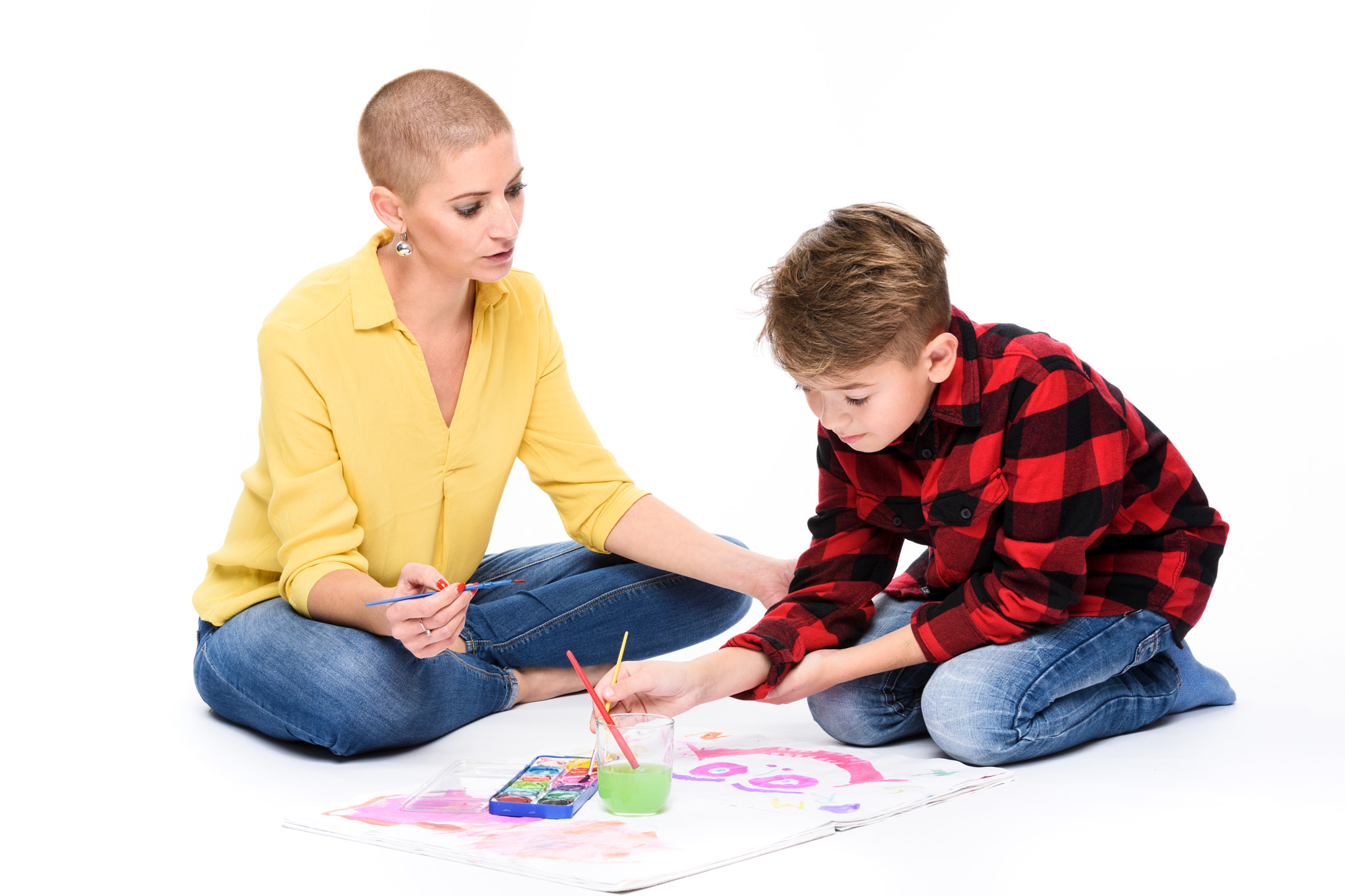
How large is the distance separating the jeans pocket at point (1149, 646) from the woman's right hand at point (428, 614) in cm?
114

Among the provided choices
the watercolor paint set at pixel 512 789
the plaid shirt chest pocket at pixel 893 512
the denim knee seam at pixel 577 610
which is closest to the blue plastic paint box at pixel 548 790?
the watercolor paint set at pixel 512 789

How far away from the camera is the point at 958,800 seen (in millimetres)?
1860

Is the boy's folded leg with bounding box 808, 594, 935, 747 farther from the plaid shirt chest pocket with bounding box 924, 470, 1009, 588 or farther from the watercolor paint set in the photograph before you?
the watercolor paint set

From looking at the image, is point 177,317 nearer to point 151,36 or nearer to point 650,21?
point 151,36

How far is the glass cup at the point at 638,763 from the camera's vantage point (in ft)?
5.78

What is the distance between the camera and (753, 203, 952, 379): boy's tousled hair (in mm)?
1891

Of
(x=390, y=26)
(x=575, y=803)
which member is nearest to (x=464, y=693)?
(x=575, y=803)

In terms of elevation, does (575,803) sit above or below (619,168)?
below

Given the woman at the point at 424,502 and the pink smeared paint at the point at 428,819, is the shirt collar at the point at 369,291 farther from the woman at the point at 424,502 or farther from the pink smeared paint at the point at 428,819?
the pink smeared paint at the point at 428,819

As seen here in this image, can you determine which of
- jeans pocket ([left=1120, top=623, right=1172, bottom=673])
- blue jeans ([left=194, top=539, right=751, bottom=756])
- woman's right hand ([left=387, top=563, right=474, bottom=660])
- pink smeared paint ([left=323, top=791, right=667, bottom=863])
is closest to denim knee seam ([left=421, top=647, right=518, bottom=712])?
blue jeans ([left=194, top=539, right=751, bottom=756])

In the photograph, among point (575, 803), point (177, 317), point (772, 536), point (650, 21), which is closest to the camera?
point (575, 803)

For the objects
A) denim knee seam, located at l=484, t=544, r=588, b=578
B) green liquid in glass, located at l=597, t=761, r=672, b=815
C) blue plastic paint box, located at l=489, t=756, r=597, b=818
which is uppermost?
denim knee seam, located at l=484, t=544, r=588, b=578

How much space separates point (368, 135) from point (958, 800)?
5.14 ft

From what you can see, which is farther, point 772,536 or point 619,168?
point 619,168
